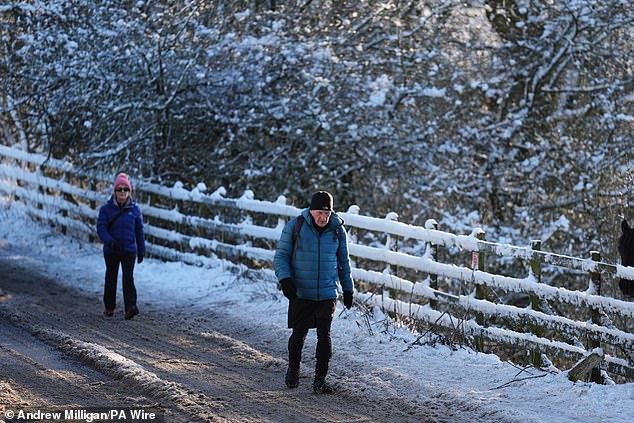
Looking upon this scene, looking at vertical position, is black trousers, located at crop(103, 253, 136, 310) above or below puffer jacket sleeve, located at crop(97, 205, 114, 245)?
below

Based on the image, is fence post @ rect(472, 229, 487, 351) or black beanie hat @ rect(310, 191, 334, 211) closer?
black beanie hat @ rect(310, 191, 334, 211)

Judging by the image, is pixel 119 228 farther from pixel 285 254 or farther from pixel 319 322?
pixel 319 322

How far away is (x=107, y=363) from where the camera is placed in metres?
8.25

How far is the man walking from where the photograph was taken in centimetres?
781

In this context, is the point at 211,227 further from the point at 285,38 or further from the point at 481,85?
the point at 481,85

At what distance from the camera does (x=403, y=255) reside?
1079 cm

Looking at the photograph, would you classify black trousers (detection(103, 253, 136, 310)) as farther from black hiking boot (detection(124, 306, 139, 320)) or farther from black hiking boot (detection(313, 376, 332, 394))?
black hiking boot (detection(313, 376, 332, 394))

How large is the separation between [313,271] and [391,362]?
1.61m

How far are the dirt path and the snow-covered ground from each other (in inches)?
16.8

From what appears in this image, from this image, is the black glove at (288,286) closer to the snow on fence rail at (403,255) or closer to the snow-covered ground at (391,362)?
the snow-covered ground at (391,362)

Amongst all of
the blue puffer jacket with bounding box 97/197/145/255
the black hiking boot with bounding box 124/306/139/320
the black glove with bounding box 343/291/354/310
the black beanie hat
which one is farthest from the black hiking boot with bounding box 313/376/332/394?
the blue puffer jacket with bounding box 97/197/145/255

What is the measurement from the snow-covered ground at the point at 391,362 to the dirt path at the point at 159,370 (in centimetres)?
43

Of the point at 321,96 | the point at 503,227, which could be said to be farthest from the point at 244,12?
the point at 503,227

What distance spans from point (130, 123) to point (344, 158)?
3995 mm
